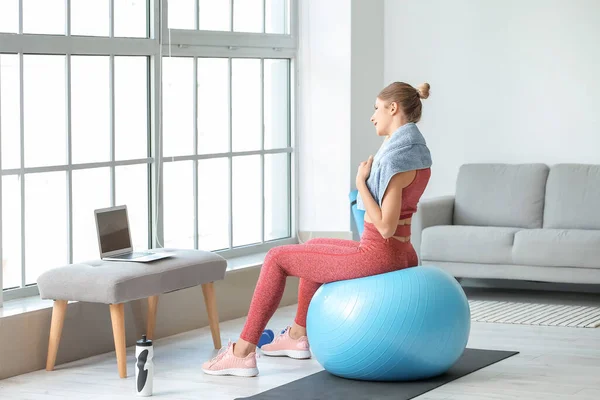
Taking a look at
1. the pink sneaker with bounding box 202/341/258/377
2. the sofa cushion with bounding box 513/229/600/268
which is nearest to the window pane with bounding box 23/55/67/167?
the pink sneaker with bounding box 202/341/258/377

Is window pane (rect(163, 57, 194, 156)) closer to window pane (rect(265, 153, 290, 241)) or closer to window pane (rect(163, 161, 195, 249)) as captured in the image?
window pane (rect(163, 161, 195, 249))

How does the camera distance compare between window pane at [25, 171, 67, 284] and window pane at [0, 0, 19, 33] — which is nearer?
window pane at [0, 0, 19, 33]

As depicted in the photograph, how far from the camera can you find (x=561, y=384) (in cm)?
466

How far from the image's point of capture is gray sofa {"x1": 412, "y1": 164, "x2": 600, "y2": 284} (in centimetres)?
667

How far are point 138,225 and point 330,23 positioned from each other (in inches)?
82.8

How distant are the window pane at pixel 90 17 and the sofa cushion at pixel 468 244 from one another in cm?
247

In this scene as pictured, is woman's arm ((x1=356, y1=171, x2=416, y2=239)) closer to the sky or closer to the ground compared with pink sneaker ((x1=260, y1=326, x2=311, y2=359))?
closer to the sky

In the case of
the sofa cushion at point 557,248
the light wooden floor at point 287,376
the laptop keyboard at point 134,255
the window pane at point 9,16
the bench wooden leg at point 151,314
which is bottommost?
the light wooden floor at point 287,376

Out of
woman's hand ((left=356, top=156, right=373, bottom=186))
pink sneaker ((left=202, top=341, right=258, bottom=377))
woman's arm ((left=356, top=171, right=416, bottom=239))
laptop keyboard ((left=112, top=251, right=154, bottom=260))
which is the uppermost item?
woman's hand ((left=356, top=156, right=373, bottom=186))

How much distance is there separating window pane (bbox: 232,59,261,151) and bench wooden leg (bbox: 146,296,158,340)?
1547mm

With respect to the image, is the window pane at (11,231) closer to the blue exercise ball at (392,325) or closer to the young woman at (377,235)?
the young woman at (377,235)

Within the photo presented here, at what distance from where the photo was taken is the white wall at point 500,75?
752cm

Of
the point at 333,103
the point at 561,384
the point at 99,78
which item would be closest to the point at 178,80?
the point at 99,78

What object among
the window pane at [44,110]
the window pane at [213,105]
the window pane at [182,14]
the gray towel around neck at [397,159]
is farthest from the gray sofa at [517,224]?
the window pane at [44,110]
